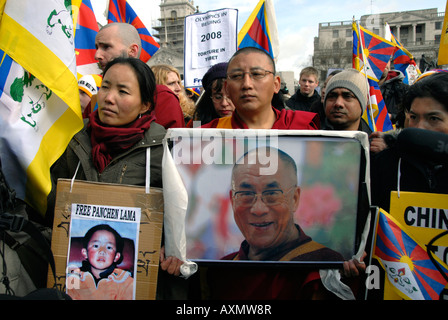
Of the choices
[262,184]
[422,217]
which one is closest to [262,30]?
[262,184]

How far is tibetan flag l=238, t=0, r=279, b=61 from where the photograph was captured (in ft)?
14.9

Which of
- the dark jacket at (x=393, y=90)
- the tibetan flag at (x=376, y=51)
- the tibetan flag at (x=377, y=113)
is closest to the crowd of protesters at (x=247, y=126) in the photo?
the tibetan flag at (x=377, y=113)

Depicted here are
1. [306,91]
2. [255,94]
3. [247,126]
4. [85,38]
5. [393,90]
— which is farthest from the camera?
[306,91]

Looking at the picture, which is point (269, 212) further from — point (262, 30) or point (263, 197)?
point (262, 30)

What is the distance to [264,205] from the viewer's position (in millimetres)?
1812

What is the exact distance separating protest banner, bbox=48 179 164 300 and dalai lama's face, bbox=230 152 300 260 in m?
0.38

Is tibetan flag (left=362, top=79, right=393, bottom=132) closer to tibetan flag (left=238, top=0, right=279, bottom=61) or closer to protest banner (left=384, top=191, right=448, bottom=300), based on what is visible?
tibetan flag (left=238, top=0, right=279, bottom=61)

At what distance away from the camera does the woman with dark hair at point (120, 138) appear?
6.52 ft

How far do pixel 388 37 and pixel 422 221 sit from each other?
7.54 meters

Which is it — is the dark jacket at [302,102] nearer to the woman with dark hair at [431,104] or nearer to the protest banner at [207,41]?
the protest banner at [207,41]

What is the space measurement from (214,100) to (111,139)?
138cm

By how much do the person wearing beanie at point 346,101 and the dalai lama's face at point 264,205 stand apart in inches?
46.7

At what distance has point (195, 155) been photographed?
1.81 meters

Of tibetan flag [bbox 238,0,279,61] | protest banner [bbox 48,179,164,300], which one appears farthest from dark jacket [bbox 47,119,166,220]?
tibetan flag [bbox 238,0,279,61]
